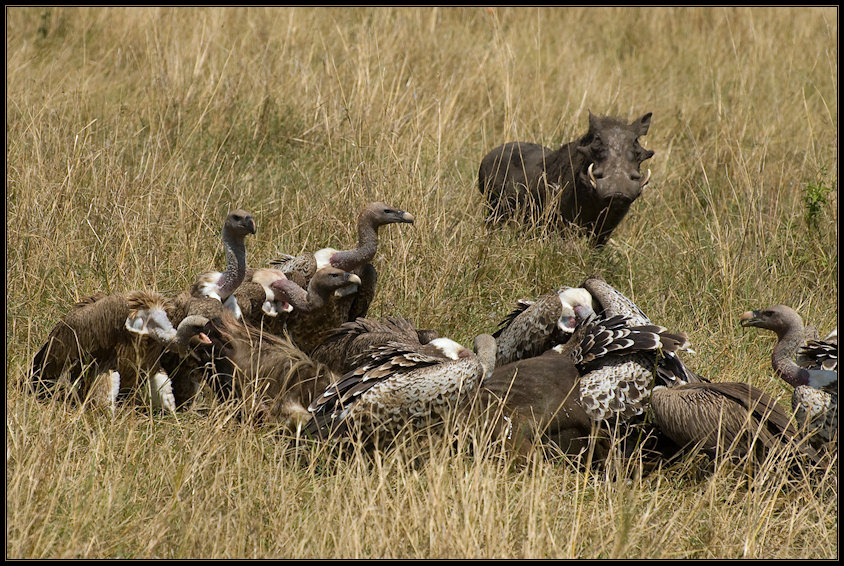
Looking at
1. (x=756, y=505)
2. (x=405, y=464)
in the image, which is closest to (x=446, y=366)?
(x=405, y=464)

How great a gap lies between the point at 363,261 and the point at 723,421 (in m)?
2.30

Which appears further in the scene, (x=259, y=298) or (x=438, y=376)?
(x=259, y=298)

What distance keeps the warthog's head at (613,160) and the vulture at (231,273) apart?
277 centimetres

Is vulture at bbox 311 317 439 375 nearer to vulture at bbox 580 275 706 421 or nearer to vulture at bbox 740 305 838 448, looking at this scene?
vulture at bbox 580 275 706 421

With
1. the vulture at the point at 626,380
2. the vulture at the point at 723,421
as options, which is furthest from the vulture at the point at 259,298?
the vulture at the point at 723,421

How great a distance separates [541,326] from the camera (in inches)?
209

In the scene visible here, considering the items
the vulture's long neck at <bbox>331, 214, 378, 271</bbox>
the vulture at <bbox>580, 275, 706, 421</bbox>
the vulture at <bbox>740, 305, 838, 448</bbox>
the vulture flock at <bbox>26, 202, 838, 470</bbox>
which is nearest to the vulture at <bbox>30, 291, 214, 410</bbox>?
the vulture flock at <bbox>26, 202, 838, 470</bbox>

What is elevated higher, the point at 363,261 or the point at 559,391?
the point at 363,261

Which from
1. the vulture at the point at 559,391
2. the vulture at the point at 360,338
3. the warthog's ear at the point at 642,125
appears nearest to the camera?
the vulture at the point at 559,391

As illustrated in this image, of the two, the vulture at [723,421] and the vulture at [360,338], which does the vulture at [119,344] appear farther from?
the vulture at [723,421]

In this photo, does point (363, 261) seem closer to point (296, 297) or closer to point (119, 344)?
point (296, 297)

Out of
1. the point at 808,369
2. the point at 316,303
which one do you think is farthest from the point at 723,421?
the point at 316,303

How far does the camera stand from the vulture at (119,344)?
4656 mm

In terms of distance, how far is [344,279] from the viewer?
5406mm
